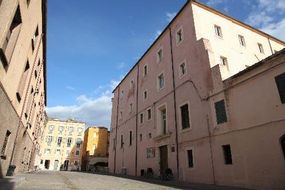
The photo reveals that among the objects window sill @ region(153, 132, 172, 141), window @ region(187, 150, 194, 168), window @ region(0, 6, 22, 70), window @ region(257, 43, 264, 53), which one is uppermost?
window @ region(257, 43, 264, 53)

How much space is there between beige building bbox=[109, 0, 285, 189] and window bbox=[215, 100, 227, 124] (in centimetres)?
6

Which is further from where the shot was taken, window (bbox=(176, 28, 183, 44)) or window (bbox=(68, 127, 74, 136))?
window (bbox=(68, 127, 74, 136))

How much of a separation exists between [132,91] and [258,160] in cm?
2110

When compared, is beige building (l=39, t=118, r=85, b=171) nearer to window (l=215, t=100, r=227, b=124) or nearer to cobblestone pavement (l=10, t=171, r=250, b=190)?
cobblestone pavement (l=10, t=171, r=250, b=190)

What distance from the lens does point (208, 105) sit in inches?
571

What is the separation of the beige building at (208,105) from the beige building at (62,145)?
38478 millimetres

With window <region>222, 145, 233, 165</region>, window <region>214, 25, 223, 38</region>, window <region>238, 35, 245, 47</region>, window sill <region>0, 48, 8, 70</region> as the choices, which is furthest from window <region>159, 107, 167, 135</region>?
window sill <region>0, 48, 8, 70</region>

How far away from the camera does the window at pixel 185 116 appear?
16.9 meters

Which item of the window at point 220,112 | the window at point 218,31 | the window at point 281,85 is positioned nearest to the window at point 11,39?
the window at point 220,112

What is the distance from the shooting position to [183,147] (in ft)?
54.1

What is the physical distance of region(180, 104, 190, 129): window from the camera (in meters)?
16.9

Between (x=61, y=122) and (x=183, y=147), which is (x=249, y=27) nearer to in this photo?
(x=183, y=147)

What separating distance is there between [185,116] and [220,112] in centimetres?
421

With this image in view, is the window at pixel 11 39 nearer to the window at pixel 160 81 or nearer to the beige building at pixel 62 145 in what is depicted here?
the window at pixel 160 81
